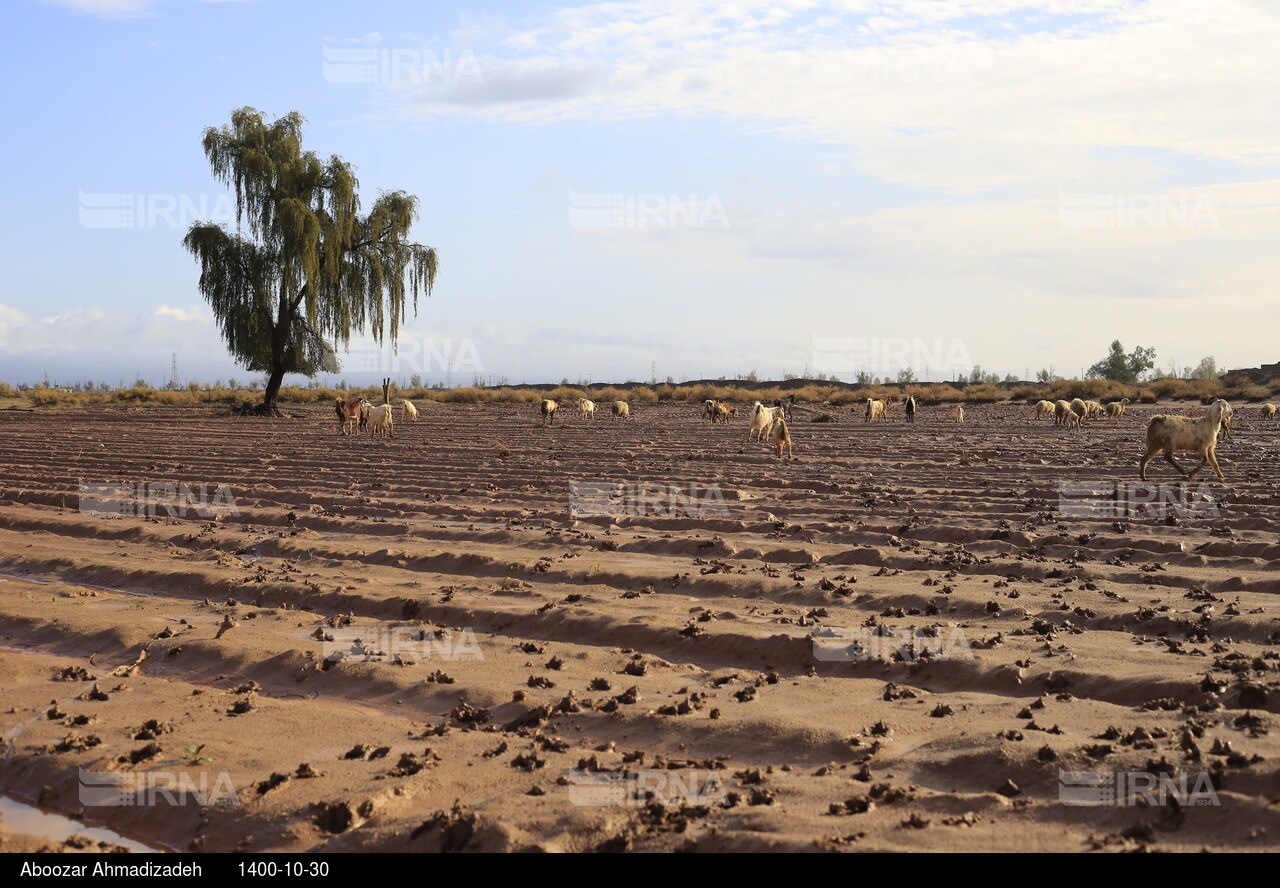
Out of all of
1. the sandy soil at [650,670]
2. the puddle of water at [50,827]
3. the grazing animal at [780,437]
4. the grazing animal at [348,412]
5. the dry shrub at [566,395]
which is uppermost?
the dry shrub at [566,395]

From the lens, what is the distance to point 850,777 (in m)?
4.52

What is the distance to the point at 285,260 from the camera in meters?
36.8

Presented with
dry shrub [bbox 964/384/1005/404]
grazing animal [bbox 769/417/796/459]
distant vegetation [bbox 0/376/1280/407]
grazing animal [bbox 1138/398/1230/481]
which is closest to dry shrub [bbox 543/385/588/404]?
distant vegetation [bbox 0/376/1280/407]

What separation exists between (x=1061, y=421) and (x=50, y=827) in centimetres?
2905

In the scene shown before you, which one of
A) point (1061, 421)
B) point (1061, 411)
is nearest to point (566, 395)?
point (1061, 421)

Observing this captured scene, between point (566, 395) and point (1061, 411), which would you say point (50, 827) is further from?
point (566, 395)

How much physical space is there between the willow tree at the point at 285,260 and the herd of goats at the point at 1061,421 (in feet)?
15.8

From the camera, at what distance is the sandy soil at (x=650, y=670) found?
4.21 meters

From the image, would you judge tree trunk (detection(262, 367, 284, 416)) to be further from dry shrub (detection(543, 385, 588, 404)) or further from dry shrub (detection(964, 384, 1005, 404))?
dry shrub (detection(964, 384, 1005, 404))

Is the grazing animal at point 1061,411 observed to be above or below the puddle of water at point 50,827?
above

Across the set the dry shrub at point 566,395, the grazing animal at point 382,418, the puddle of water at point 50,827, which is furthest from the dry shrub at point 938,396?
the puddle of water at point 50,827

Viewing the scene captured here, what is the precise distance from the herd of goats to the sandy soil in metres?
1.34
